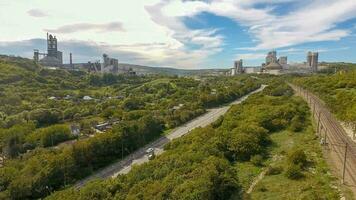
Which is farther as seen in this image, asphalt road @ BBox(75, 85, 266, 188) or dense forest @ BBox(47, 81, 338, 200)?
asphalt road @ BBox(75, 85, 266, 188)

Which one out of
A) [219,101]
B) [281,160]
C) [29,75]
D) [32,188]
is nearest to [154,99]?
[219,101]

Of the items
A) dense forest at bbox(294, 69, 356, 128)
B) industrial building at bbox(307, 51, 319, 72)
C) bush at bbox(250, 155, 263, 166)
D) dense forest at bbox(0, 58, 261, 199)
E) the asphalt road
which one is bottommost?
the asphalt road

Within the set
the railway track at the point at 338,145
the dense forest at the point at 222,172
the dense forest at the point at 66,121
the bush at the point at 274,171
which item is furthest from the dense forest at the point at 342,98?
the dense forest at the point at 66,121

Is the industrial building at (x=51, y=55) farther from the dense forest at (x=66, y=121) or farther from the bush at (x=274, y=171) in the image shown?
the bush at (x=274, y=171)

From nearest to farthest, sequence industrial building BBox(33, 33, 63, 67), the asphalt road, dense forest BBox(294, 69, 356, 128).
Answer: the asphalt road, dense forest BBox(294, 69, 356, 128), industrial building BBox(33, 33, 63, 67)

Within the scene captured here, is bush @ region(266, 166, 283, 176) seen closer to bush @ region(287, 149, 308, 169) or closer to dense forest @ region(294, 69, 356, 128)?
bush @ region(287, 149, 308, 169)

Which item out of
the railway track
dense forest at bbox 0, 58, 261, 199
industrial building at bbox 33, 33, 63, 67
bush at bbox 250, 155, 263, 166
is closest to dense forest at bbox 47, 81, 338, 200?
bush at bbox 250, 155, 263, 166
